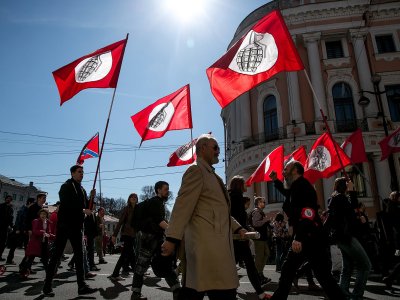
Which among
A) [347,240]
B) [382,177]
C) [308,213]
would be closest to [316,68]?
[382,177]

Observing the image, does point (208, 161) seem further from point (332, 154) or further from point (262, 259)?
point (332, 154)

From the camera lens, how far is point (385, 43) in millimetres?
20938

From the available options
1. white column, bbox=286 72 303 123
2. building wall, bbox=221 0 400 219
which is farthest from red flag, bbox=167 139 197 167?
white column, bbox=286 72 303 123

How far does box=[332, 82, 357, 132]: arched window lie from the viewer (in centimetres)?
1897

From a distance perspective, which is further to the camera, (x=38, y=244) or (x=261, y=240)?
(x=38, y=244)

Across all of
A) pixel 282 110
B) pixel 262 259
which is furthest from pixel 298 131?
pixel 262 259

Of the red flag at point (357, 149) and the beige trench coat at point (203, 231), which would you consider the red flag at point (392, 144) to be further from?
the beige trench coat at point (203, 231)

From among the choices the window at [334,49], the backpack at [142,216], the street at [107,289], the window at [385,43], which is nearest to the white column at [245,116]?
the window at [334,49]

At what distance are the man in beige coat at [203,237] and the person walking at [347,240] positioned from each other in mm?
2490

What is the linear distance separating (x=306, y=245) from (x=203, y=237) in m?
1.77

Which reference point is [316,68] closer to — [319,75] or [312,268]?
[319,75]

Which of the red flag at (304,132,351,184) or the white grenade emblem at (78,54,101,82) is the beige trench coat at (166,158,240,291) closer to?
the white grenade emblem at (78,54,101,82)

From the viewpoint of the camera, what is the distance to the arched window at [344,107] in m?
19.0

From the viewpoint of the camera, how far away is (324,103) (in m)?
19.5
